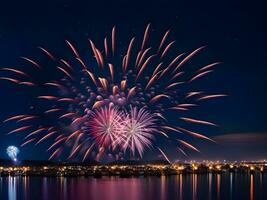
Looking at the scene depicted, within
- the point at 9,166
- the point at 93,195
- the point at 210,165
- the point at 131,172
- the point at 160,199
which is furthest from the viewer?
the point at 210,165

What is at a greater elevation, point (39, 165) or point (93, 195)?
point (93, 195)

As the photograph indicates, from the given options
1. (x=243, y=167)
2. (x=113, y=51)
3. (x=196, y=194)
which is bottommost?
(x=243, y=167)

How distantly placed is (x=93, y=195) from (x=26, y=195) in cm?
615

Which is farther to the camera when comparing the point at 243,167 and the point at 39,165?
the point at 243,167

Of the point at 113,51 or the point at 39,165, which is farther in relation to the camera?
the point at 39,165

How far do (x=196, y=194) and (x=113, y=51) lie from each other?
19243 millimetres

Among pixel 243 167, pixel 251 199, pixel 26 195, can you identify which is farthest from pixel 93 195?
pixel 243 167

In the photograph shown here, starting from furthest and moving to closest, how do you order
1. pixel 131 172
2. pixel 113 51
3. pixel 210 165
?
pixel 210 165
pixel 131 172
pixel 113 51

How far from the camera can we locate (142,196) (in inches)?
1647

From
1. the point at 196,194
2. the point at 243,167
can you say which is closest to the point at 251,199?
the point at 196,194

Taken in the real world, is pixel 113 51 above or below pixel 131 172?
above

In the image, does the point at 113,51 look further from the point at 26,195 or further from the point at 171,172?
the point at 171,172

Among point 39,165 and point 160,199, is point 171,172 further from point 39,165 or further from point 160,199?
point 160,199

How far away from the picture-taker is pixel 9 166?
123 meters
